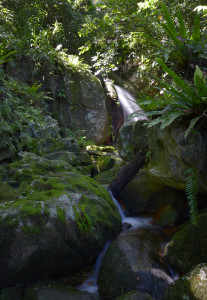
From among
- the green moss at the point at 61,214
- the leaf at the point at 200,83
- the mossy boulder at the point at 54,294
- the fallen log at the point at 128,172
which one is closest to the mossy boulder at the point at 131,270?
the mossy boulder at the point at 54,294

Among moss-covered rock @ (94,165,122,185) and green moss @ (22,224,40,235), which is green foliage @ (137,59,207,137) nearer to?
green moss @ (22,224,40,235)

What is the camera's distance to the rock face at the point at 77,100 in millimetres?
10867

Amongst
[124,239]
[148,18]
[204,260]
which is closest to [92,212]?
[124,239]

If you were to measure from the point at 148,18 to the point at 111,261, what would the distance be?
483 cm

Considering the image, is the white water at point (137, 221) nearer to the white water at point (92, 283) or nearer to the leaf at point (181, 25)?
the white water at point (92, 283)

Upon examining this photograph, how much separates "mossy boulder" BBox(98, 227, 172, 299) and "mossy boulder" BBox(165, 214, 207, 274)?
196 mm

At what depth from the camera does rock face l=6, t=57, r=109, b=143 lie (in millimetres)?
10867

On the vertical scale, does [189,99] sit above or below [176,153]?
above

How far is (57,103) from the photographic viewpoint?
11047 mm

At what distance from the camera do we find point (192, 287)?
82.0 inches

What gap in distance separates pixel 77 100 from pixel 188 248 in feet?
31.6

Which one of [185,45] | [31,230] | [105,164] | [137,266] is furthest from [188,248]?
[105,164]

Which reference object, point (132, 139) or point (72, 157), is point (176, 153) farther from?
point (72, 157)

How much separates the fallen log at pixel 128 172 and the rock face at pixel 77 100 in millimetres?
6360
